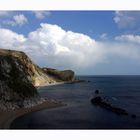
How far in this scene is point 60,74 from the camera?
11094 centimetres

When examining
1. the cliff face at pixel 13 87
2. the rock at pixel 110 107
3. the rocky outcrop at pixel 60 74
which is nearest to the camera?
the cliff face at pixel 13 87

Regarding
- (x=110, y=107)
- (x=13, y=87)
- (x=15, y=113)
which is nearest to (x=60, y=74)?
(x=110, y=107)

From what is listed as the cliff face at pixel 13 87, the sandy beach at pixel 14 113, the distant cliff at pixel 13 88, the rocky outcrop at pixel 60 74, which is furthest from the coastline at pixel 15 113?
the rocky outcrop at pixel 60 74

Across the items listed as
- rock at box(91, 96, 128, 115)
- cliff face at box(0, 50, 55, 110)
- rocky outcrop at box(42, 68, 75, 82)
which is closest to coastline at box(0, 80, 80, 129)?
cliff face at box(0, 50, 55, 110)

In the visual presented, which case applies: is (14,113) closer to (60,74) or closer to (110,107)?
(110,107)

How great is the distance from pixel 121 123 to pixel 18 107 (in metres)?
11.4

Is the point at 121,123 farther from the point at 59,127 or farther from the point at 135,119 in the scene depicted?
the point at 59,127

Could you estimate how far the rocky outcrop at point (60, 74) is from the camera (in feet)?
348

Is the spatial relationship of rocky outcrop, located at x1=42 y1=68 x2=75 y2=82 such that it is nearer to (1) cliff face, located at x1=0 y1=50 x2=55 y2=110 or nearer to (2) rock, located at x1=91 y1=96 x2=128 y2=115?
(2) rock, located at x1=91 y1=96 x2=128 y2=115

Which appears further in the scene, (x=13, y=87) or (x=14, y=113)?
(x=13, y=87)

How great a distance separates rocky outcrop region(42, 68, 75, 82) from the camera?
106 m

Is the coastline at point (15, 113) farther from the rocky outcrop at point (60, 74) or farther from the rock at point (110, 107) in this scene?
the rocky outcrop at point (60, 74)

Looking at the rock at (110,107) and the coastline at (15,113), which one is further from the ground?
the coastline at (15,113)

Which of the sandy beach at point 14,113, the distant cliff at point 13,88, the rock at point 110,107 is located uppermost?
the distant cliff at point 13,88
